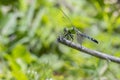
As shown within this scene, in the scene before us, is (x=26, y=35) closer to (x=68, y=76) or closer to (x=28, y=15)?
(x=28, y=15)

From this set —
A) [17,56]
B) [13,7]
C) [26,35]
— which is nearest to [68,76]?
[17,56]

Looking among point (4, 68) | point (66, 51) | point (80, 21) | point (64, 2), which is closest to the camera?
point (4, 68)

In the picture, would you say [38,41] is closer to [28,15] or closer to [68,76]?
[28,15]

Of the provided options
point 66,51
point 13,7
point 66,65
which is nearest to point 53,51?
point 66,51

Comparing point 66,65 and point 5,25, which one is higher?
point 5,25

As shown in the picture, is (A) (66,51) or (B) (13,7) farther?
(B) (13,7)

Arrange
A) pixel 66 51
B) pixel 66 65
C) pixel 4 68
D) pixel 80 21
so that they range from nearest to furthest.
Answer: pixel 4 68 → pixel 66 65 → pixel 66 51 → pixel 80 21
